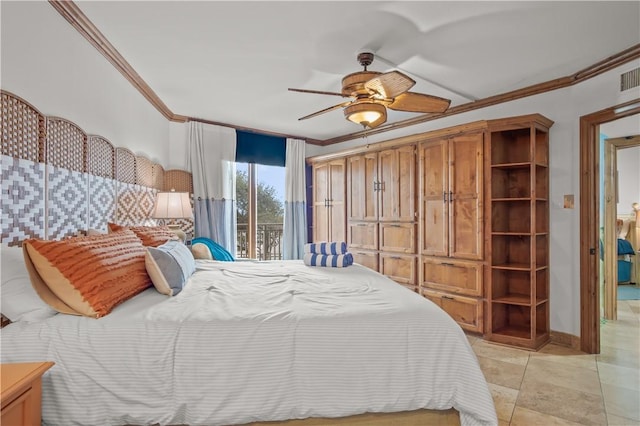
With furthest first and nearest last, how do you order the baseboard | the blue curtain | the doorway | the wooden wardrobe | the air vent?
the blue curtain < the doorway < the wooden wardrobe < the baseboard < the air vent

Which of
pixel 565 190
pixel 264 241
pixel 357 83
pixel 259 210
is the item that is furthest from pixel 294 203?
pixel 565 190

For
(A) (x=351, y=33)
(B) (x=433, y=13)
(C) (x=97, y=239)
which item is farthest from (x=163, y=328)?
(B) (x=433, y=13)

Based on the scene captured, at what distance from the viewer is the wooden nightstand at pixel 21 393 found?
3.49 ft

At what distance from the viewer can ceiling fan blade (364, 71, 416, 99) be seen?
2113 millimetres

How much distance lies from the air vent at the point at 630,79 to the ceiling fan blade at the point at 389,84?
1.90 metres

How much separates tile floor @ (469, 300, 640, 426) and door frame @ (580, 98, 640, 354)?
0.22 m

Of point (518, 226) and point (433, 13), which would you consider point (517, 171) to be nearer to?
point (518, 226)

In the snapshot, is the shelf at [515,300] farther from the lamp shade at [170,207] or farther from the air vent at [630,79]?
the lamp shade at [170,207]

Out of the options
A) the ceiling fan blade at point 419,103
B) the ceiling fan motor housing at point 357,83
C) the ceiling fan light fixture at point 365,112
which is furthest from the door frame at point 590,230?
the ceiling fan motor housing at point 357,83

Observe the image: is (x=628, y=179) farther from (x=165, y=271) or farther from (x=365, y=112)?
(x=165, y=271)

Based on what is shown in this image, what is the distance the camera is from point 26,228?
1782 mm

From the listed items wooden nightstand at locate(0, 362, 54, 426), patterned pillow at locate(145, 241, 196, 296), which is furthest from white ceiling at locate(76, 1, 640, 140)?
wooden nightstand at locate(0, 362, 54, 426)

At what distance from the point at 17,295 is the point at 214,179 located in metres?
3.25

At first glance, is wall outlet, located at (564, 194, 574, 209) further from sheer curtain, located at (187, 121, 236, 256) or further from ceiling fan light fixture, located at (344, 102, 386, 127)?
sheer curtain, located at (187, 121, 236, 256)
